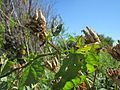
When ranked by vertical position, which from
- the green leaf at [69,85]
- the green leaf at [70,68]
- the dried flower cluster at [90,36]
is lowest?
the green leaf at [69,85]

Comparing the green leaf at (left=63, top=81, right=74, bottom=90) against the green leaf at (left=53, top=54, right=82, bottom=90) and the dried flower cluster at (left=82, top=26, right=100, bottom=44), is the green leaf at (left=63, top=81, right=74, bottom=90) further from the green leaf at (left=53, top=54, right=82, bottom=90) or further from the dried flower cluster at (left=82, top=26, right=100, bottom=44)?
the dried flower cluster at (left=82, top=26, right=100, bottom=44)

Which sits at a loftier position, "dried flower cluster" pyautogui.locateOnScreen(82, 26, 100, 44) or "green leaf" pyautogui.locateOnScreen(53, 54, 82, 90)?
"dried flower cluster" pyautogui.locateOnScreen(82, 26, 100, 44)

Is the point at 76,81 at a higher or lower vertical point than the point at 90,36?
lower

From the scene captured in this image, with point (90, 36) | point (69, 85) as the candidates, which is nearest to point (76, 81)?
point (69, 85)

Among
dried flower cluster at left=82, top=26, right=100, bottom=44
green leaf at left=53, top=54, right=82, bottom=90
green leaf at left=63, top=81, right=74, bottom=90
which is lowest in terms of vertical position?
green leaf at left=63, top=81, right=74, bottom=90

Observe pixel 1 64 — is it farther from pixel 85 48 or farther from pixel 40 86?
pixel 85 48

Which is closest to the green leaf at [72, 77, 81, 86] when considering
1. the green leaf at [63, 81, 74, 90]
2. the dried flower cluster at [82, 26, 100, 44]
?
the green leaf at [63, 81, 74, 90]

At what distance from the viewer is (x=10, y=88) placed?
4.31ft

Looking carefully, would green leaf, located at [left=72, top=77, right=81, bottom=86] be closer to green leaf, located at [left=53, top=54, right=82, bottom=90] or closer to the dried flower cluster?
green leaf, located at [left=53, top=54, right=82, bottom=90]

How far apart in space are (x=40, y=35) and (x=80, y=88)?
0.18m

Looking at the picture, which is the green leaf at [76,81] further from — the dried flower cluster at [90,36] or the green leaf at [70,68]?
the dried flower cluster at [90,36]

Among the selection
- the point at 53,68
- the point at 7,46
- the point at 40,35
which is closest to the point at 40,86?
the point at 53,68

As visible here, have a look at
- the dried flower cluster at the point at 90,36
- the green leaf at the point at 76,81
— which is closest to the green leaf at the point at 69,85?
the green leaf at the point at 76,81

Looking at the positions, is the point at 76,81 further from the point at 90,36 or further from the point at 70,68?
the point at 90,36
